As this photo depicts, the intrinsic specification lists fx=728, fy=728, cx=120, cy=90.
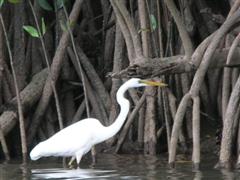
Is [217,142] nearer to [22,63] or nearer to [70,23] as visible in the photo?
[70,23]

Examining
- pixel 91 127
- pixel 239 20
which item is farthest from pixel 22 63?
pixel 239 20

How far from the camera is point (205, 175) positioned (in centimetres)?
735

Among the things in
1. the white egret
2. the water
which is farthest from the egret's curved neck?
the water

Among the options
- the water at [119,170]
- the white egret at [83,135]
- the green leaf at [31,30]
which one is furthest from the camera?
the green leaf at [31,30]

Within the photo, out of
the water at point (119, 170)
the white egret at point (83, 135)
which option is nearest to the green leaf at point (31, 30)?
the white egret at point (83, 135)

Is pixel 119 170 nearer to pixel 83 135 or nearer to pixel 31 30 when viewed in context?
pixel 83 135

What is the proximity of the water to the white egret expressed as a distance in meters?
0.21

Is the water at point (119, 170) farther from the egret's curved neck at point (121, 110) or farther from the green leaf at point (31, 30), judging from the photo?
the green leaf at point (31, 30)

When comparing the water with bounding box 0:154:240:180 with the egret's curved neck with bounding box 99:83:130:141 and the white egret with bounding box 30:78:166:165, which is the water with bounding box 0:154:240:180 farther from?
the egret's curved neck with bounding box 99:83:130:141

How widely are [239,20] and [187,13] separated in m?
2.32

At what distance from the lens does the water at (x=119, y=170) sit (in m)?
7.38

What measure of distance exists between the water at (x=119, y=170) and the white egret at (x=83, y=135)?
21cm

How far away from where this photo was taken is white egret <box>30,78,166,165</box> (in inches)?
351

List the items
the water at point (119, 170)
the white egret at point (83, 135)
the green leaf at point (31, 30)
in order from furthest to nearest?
the green leaf at point (31, 30), the white egret at point (83, 135), the water at point (119, 170)
